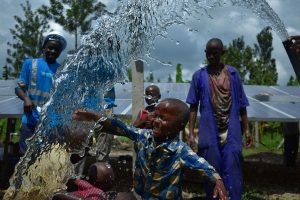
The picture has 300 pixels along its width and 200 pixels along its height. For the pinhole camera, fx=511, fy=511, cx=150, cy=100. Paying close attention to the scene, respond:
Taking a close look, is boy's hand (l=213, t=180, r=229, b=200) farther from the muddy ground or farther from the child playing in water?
the muddy ground

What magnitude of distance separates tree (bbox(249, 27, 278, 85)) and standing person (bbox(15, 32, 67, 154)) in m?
11.2

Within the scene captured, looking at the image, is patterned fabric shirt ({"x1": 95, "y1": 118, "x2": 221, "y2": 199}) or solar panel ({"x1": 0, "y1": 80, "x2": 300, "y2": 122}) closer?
patterned fabric shirt ({"x1": 95, "y1": 118, "x2": 221, "y2": 199})

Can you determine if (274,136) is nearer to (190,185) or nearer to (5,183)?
(190,185)

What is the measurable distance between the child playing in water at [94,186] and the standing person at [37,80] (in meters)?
1.64

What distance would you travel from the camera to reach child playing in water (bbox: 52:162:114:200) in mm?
2957

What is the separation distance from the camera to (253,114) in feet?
25.0

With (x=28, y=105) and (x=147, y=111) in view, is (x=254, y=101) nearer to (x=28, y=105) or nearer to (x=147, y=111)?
(x=147, y=111)

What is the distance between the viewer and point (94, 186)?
306cm

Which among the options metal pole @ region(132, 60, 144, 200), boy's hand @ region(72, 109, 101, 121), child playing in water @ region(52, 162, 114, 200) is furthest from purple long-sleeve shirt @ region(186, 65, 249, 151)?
boy's hand @ region(72, 109, 101, 121)

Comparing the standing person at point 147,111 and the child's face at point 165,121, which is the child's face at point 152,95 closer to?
the standing person at point 147,111

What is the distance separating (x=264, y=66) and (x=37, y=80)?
69.4 feet

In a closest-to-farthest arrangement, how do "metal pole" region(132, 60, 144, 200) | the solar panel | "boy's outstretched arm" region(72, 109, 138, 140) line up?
"boy's outstretched arm" region(72, 109, 138, 140), "metal pole" region(132, 60, 144, 200), the solar panel

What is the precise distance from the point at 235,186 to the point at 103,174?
67.9 inches

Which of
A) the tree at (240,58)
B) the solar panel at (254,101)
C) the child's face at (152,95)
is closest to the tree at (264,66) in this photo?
the tree at (240,58)
